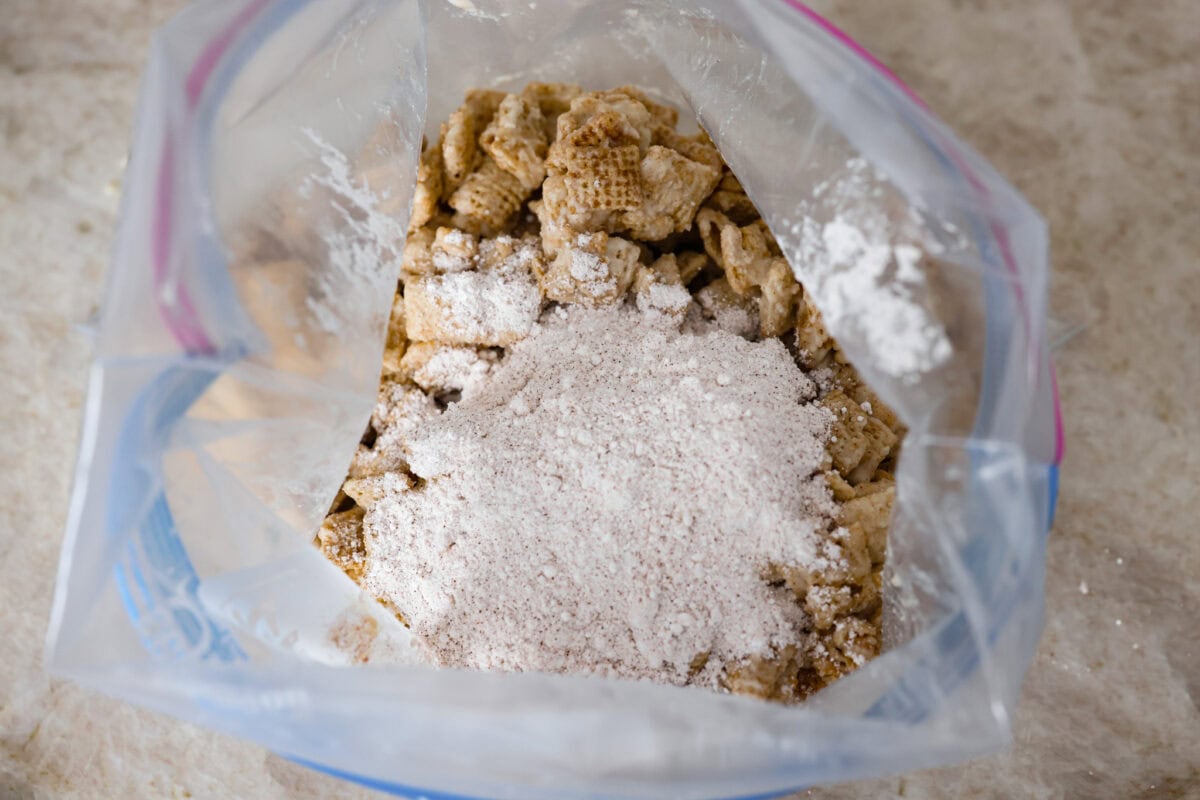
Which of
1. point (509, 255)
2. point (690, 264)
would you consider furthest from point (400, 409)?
point (690, 264)

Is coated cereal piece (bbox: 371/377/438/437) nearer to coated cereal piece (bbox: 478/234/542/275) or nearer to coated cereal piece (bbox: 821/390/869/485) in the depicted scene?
coated cereal piece (bbox: 478/234/542/275)

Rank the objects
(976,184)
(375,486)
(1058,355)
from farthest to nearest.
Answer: (1058,355)
(375,486)
(976,184)

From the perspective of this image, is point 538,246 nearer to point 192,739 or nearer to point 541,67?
point 541,67

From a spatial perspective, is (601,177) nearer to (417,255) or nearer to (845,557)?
(417,255)

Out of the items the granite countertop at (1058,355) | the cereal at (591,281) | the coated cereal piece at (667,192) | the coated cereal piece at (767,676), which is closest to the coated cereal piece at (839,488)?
the cereal at (591,281)

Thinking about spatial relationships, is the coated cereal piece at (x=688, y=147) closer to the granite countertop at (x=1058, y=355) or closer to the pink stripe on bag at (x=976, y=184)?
the pink stripe on bag at (x=976, y=184)
